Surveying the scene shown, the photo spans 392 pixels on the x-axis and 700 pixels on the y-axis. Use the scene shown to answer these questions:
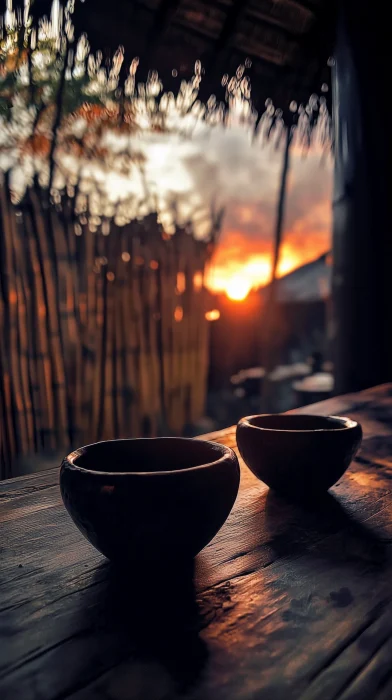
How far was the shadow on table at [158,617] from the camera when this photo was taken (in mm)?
401

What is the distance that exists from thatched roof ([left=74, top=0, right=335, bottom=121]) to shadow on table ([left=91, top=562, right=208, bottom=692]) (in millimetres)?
2370

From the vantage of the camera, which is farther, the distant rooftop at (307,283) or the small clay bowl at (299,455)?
the distant rooftop at (307,283)

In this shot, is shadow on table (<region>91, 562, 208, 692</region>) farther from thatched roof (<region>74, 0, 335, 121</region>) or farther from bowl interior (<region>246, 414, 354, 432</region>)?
thatched roof (<region>74, 0, 335, 121</region>)

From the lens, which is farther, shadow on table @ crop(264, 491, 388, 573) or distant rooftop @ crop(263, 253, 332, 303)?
distant rooftop @ crop(263, 253, 332, 303)

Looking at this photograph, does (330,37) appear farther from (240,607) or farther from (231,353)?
(231,353)

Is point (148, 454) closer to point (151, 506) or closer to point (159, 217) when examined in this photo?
point (151, 506)

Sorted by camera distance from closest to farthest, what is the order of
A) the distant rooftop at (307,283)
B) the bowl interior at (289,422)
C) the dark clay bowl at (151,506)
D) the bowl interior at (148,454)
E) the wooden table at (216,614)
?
the wooden table at (216,614)
the dark clay bowl at (151,506)
the bowl interior at (148,454)
the bowl interior at (289,422)
the distant rooftop at (307,283)

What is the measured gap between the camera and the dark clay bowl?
50 centimetres

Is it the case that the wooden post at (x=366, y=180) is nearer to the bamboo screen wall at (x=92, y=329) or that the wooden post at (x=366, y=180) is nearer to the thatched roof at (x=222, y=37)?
the thatched roof at (x=222, y=37)

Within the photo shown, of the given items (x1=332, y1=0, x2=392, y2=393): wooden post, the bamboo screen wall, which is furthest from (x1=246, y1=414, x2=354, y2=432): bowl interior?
(x1=332, y1=0, x2=392, y2=393): wooden post

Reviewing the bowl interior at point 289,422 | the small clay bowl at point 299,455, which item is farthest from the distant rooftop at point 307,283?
the small clay bowl at point 299,455

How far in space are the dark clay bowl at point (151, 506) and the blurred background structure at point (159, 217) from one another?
67.3 inches

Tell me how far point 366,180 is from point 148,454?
2.17 meters

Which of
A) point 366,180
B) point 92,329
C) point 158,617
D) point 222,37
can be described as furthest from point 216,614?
point 222,37
